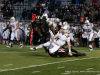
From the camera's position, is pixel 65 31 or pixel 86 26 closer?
pixel 65 31

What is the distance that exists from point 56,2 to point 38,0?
2.18m

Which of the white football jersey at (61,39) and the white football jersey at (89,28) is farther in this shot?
the white football jersey at (89,28)

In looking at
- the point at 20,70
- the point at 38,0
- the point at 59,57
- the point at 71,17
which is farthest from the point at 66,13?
the point at 20,70

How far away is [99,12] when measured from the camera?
75.4 feet

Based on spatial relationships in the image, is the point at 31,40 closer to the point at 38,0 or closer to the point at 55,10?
the point at 55,10

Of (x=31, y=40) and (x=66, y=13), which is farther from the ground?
(x=66, y=13)

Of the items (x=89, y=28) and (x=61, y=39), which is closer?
(x=61, y=39)

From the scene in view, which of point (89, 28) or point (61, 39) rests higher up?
point (89, 28)

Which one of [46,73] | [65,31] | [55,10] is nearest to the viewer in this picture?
[46,73]

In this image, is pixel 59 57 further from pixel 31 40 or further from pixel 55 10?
pixel 55 10

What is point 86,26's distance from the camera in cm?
1816

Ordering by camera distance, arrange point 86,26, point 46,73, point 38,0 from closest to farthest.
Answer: point 46,73 → point 86,26 → point 38,0

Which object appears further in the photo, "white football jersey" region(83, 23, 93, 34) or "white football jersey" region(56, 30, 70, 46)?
"white football jersey" region(83, 23, 93, 34)

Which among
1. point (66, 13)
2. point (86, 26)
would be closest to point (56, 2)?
point (66, 13)
